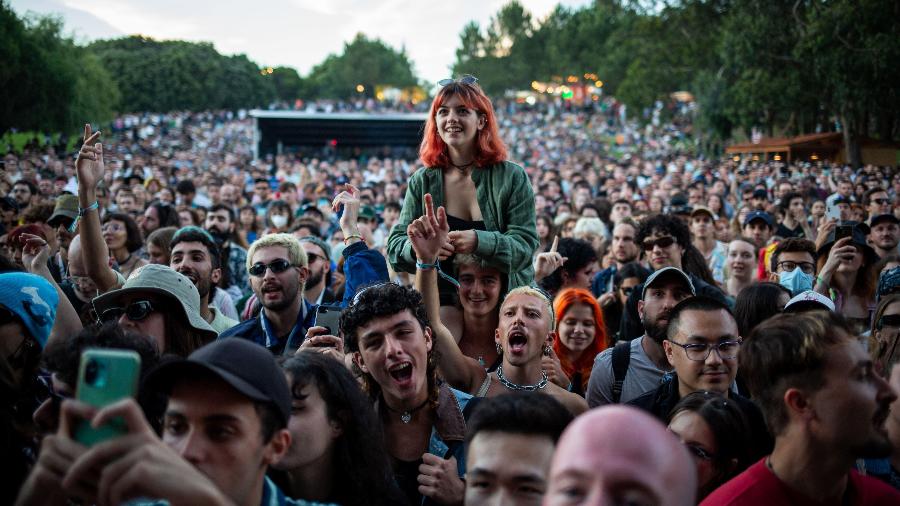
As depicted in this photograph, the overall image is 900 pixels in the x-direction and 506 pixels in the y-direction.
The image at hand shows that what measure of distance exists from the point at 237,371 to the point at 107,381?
2.01ft

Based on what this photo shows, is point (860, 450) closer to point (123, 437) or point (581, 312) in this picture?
point (123, 437)

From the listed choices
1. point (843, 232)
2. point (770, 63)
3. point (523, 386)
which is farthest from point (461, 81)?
point (770, 63)

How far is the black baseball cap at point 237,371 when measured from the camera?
1974mm

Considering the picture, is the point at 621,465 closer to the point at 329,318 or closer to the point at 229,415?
the point at 229,415

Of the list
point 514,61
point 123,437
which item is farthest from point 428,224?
point 514,61

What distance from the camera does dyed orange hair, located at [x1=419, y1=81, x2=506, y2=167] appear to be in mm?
4301

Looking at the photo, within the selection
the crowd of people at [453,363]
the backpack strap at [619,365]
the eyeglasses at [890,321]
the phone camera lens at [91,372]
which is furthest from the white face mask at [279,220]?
the phone camera lens at [91,372]

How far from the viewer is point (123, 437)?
1.41 metres

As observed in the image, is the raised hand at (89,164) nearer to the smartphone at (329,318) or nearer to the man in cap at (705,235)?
the smartphone at (329,318)

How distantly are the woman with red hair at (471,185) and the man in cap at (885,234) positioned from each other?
4.66m

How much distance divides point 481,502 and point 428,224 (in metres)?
1.68

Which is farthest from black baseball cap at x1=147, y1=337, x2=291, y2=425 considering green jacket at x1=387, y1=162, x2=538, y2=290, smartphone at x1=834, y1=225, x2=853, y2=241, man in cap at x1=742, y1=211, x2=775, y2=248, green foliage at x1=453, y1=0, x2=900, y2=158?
green foliage at x1=453, y1=0, x2=900, y2=158

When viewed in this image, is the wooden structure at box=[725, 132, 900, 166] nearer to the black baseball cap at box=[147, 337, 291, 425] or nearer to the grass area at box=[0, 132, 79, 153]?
the grass area at box=[0, 132, 79, 153]

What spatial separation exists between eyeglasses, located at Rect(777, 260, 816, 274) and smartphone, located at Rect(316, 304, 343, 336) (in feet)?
12.5
